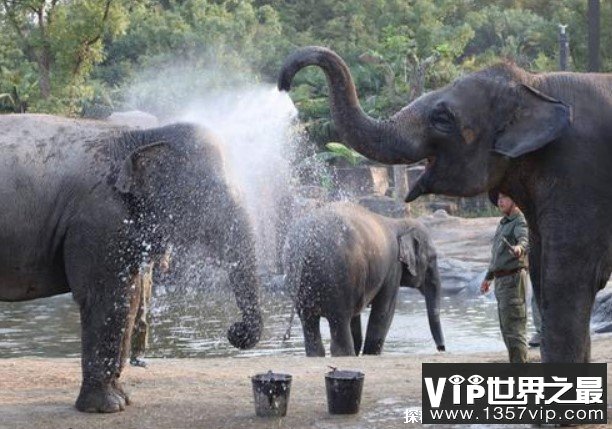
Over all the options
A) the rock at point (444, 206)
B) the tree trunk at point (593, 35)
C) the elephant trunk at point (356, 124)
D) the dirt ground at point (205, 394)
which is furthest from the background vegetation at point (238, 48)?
the elephant trunk at point (356, 124)

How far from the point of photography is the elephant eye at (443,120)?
701cm

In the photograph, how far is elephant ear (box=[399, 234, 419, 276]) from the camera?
1457 cm

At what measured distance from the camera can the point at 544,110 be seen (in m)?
6.86

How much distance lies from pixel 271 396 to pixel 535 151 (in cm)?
213

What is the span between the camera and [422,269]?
15133mm

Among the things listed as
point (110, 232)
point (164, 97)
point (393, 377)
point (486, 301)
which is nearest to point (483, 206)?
point (164, 97)

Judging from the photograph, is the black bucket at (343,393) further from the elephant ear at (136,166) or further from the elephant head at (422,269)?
the elephant head at (422,269)

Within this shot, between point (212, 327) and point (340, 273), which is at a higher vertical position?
point (340, 273)

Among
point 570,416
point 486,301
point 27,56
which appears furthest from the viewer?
point 27,56

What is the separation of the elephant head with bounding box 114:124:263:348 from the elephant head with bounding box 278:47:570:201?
2.98 feet

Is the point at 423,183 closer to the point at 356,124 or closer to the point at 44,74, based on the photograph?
Answer: the point at 356,124

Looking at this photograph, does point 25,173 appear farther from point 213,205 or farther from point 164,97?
point 164,97

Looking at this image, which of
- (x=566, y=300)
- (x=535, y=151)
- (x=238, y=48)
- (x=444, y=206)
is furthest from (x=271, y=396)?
(x=238, y=48)

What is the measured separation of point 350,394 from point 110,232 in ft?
5.69
